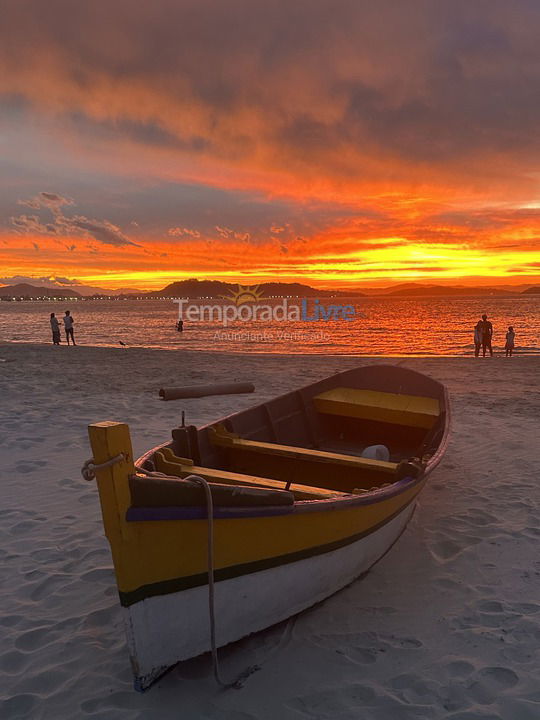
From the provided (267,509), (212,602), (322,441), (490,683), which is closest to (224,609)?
(212,602)

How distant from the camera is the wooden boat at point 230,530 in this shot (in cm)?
319

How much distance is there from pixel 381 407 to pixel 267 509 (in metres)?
4.92

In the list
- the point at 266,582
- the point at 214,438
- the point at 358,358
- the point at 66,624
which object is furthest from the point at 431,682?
the point at 358,358

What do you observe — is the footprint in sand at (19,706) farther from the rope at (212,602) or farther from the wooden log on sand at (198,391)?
the wooden log on sand at (198,391)

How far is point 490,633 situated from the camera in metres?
4.18

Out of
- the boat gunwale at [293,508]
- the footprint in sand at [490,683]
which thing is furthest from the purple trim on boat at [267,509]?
the footprint in sand at [490,683]

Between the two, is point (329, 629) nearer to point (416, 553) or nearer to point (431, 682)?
point (431, 682)

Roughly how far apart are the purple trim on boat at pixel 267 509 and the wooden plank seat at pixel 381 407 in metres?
3.18

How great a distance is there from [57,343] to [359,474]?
2853 cm

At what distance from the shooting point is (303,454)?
232 inches

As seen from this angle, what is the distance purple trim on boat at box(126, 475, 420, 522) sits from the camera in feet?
10.4

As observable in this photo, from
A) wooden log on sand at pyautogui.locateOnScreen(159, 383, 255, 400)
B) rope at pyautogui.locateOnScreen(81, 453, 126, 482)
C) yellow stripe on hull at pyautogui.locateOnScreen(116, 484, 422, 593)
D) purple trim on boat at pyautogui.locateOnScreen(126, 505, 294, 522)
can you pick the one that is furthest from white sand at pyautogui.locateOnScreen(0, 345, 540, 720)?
wooden log on sand at pyautogui.locateOnScreen(159, 383, 255, 400)

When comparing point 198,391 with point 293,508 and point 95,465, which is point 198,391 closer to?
point 293,508

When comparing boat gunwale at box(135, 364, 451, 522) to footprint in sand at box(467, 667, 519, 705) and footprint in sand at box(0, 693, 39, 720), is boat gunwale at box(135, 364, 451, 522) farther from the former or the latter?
footprint in sand at box(0, 693, 39, 720)
